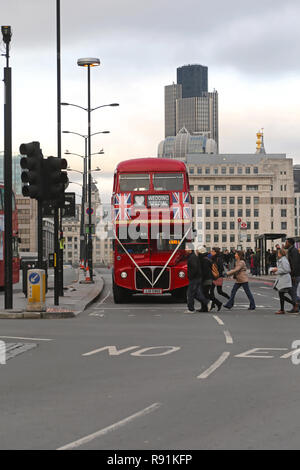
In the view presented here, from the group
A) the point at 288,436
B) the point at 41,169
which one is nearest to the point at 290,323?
the point at 41,169

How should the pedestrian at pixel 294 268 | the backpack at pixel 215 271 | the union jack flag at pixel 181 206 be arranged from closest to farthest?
the pedestrian at pixel 294 268 < the backpack at pixel 215 271 < the union jack flag at pixel 181 206

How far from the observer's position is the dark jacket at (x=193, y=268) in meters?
22.9

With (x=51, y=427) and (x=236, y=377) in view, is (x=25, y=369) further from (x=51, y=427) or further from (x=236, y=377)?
(x=51, y=427)

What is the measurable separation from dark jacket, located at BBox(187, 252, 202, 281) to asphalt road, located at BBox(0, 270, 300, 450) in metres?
4.96

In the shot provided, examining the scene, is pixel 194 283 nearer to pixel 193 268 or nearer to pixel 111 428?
pixel 193 268

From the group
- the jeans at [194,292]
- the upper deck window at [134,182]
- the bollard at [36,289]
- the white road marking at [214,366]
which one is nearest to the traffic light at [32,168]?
the bollard at [36,289]

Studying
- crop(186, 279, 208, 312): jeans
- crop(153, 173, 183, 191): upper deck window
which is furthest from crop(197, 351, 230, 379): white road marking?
crop(153, 173, 183, 191): upper deck window

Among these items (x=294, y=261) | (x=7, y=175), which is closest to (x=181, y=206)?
(x=294, y=261)

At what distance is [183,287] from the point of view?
27.2 metres

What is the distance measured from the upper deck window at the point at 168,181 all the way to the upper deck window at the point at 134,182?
29 cm

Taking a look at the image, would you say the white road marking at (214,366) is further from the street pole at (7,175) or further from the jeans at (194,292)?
the jeans at (194,292)

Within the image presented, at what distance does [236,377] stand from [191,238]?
1635 cm

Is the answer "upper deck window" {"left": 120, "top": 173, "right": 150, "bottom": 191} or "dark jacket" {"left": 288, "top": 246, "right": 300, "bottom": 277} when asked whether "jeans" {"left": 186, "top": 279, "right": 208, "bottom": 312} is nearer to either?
"dark jacket" {"left": 288, "top": 246, "right": 300, "bottom": 277}

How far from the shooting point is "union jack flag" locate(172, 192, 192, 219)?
26531 mm
